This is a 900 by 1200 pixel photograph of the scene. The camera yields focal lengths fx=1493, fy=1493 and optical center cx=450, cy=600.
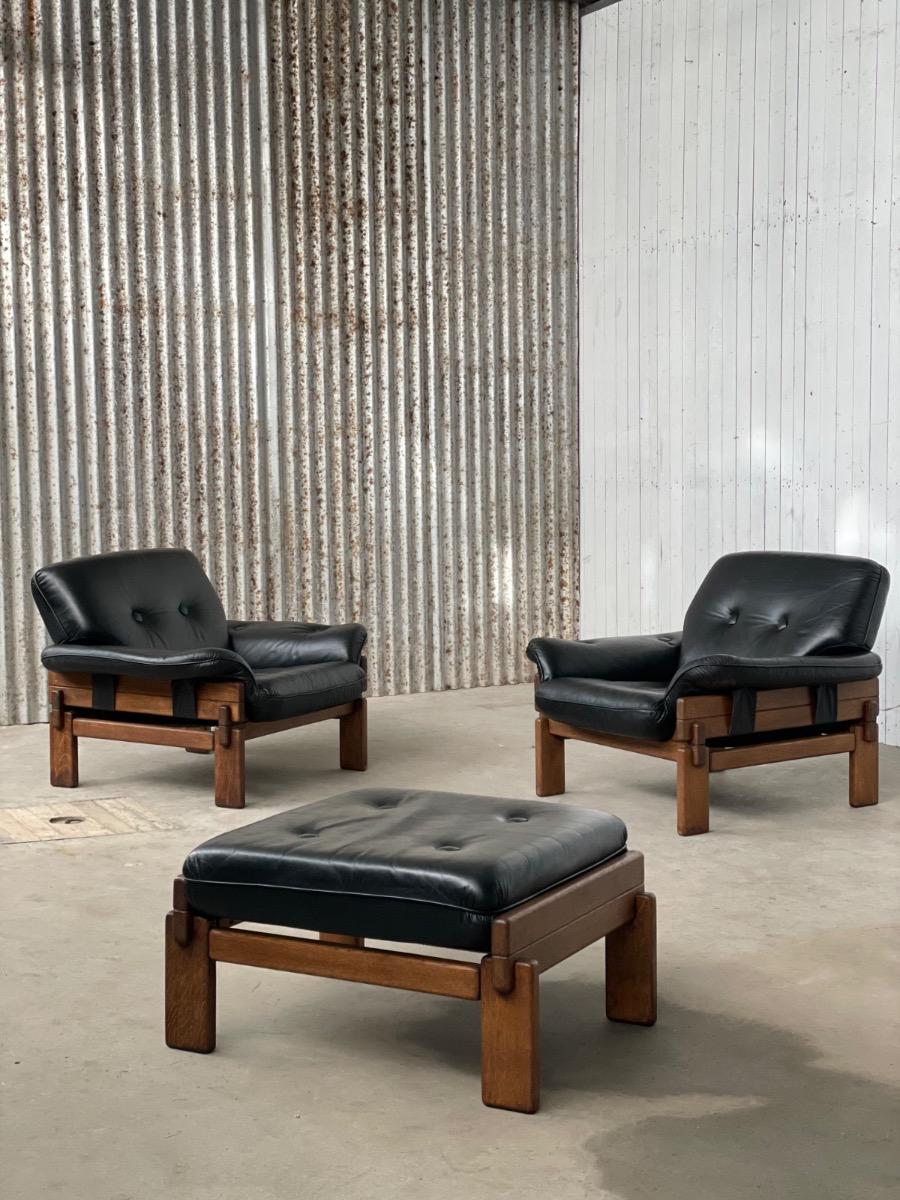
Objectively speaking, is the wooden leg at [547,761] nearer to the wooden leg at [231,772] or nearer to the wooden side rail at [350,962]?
the wooden leg at [231,772]

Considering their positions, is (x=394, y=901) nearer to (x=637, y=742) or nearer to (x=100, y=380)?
(x=637, y=742)

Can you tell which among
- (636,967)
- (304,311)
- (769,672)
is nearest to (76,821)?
(769,672)

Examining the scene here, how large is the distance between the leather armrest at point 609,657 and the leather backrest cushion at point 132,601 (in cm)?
131

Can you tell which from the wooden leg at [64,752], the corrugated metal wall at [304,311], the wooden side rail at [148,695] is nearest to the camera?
the wooden side rail at [148,695]

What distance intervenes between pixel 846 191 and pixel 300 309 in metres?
A: 2.47

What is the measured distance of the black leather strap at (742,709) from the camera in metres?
4.56

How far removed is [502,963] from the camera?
2543 millimetres

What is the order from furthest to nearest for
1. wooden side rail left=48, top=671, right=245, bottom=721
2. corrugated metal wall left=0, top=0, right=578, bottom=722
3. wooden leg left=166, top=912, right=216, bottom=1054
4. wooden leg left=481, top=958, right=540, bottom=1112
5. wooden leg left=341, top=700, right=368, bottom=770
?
corrugated metal wall left=0, top=0, right=578, bottom=722
wooden leg left=341, top=700, right=368, bottom=770
wooden side rail left=48, top=671, right=245, bottom=721
wooden leg left=166, top=912, right=216, bottom=1054
wooden leg left=481, top=958, right=540, bottom=1112

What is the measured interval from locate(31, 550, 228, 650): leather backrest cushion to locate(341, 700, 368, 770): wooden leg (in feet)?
1.91

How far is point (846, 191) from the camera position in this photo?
19.6 ft

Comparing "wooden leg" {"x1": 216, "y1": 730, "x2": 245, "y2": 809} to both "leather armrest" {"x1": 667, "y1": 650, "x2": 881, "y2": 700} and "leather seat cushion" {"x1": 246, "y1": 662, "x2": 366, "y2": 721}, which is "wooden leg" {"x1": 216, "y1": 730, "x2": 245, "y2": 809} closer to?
"leather seat cushion" {"x1": 246, "y1": 662, "x2": 366, "y2": 721}

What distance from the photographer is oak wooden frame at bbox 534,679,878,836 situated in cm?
448

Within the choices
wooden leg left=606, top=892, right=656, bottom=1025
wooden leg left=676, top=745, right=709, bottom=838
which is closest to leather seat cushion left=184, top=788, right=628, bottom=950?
wooden leg left=606, top=892, right=656, bottom=1025

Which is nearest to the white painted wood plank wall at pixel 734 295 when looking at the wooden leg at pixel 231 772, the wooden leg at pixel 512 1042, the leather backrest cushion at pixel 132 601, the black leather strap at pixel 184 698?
the leather backrest cushion at pixel 132 601
